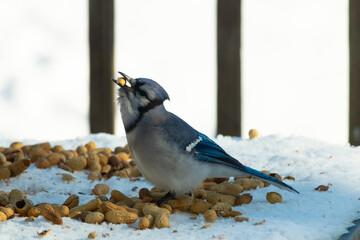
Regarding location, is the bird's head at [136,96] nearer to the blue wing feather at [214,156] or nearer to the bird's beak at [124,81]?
the bird's beak at [124,81]

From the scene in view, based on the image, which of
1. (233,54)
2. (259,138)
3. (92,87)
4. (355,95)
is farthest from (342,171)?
(92,87)

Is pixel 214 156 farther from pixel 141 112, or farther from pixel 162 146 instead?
pixel 141 112

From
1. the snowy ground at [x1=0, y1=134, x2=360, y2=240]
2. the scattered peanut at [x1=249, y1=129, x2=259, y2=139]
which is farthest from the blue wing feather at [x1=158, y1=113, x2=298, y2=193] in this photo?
the scattered peanut at [x1=249, y1=129, x2=259, y2=139]

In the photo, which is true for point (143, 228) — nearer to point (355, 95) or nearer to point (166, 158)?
point (166, 158)

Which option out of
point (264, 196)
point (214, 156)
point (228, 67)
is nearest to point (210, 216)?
point (214, 156)

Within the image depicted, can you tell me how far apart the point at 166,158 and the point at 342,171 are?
88 cm

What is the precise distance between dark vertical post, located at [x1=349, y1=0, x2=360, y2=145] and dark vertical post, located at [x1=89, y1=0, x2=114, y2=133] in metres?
1.40

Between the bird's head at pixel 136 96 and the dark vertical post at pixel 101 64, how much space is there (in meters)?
1.58

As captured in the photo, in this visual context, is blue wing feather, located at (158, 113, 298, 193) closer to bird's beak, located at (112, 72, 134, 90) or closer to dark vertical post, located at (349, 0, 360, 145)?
bird's beak, located at (112, 72, 134, 90)

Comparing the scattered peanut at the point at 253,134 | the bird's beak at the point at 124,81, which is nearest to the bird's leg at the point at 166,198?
the bird's beak at the point at 124,81

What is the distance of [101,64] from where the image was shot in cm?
375

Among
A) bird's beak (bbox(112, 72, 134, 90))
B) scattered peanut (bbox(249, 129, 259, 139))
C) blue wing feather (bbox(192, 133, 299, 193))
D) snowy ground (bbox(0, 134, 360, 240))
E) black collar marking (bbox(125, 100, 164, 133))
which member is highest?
bird's beak (bbox(112, 72, 134, 90))

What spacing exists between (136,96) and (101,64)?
165 centimetres

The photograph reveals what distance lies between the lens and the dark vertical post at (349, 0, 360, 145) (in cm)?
340
